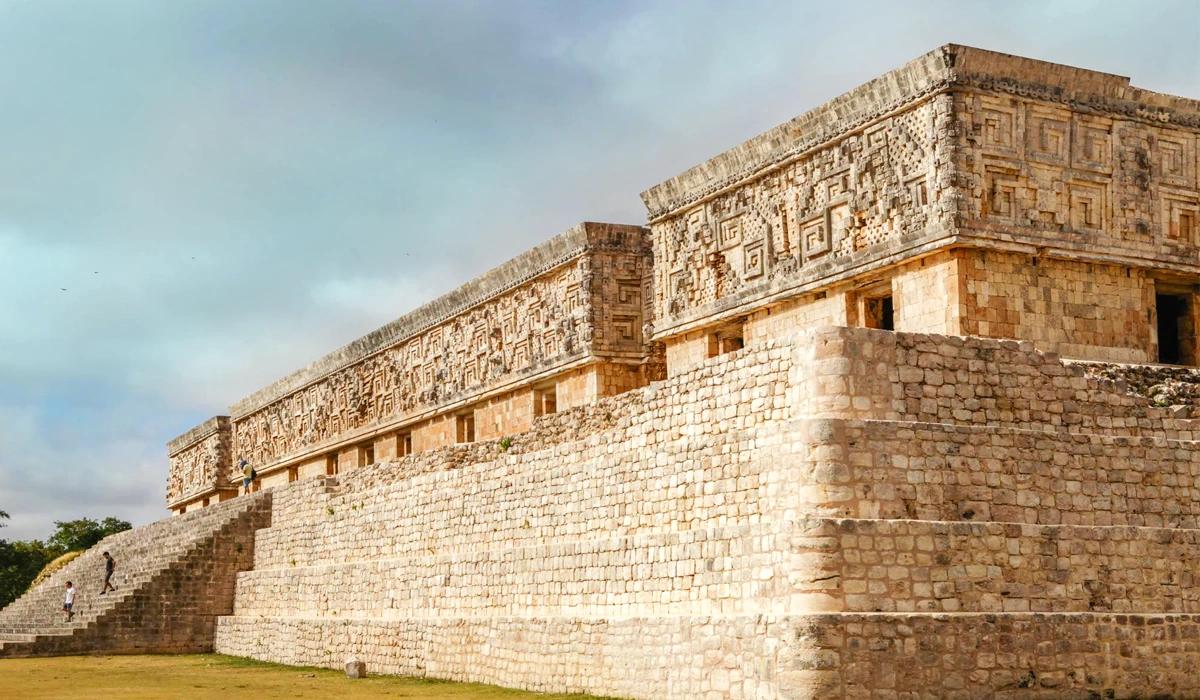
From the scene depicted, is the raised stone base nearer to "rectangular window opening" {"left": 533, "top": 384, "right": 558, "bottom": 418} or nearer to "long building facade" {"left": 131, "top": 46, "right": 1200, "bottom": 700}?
"long building facade" {"left": 131, "top": 46, "right": 1200, "bottom": 700}

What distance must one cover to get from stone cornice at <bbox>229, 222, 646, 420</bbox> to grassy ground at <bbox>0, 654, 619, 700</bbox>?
6.75m

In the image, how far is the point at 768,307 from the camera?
16.1 meters

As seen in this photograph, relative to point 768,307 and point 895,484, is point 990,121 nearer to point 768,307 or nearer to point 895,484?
point 768,307

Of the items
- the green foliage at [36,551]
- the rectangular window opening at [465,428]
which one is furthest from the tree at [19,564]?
the rectangular window opening at [465,428]

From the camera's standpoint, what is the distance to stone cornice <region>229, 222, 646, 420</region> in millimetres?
20547

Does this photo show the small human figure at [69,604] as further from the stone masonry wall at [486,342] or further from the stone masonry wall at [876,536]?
the stone masonry wall at [876,536]

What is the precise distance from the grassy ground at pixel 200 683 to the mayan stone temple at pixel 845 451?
0.49 meters

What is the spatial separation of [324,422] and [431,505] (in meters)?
13.5

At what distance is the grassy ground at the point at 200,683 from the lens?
47.5ft

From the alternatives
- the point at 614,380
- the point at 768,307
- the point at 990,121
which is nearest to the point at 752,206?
the point at 768,307

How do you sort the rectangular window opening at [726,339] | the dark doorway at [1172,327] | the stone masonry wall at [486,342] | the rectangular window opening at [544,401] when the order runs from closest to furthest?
1. the dark doorway at [1172,327]
2. the rectangular window opening at [726,339]
3. the stone masonry wall at [486,342]
4. the rectangular window opening at [544,401]

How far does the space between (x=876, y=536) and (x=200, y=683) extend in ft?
29.8

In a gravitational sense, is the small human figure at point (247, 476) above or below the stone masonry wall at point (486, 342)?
below

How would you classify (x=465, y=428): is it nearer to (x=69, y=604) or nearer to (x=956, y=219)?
(x=69, y=604)
